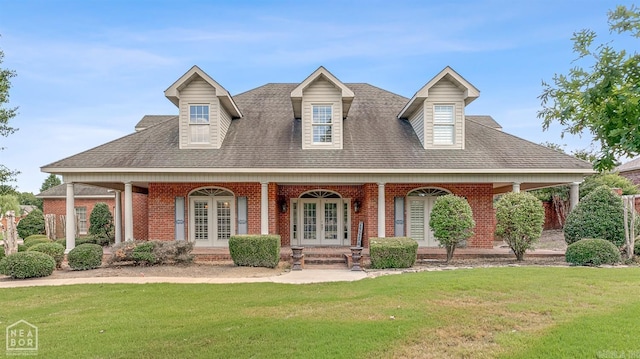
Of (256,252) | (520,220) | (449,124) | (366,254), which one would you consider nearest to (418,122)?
(449,124)

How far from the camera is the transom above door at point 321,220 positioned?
15172 millimetres

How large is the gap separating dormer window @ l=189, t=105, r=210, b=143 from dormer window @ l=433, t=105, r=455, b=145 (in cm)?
889

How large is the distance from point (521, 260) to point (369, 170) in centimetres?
581

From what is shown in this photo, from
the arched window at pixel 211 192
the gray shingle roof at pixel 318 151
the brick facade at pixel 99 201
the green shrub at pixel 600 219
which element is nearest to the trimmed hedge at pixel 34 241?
the brick facade at pixel 99 201

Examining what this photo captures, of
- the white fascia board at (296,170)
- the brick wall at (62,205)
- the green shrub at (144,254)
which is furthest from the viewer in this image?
the brick wall at (62,205)

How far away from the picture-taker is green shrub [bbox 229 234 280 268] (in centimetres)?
1117

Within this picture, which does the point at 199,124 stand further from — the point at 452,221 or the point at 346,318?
the point at 346,318

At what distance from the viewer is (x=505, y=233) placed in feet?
38.0

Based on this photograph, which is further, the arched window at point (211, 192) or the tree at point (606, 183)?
the tree at point (606, 183)

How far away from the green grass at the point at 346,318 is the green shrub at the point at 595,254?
6.49 ft

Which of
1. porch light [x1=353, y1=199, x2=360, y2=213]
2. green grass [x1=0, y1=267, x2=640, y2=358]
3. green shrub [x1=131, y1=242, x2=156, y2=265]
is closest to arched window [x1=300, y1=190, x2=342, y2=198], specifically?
porch light [x1=353, y1=199, x2=360, y2=213]

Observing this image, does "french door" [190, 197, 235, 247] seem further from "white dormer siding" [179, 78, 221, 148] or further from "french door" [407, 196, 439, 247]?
"french door" [407, 196, 439, 247]

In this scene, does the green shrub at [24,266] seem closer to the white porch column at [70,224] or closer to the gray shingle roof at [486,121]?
the white porch column at [70,224]

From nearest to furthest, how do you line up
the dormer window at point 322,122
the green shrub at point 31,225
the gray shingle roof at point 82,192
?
the dormer window at point 322,122, the green shrub at point 31,225, the gray shingle roof at point 82,192
